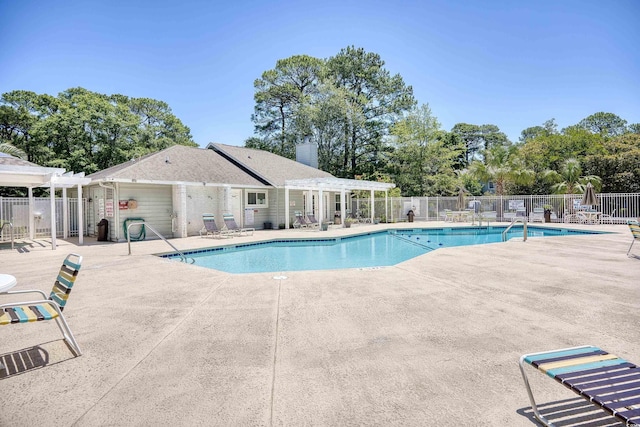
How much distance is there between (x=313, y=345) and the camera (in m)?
3.48

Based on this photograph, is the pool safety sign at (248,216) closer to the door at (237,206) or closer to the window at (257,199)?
the door at (237,206)

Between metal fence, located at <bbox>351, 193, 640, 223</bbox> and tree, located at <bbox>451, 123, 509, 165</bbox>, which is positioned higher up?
tree, located at <bbox>451, 123, 509, 165</bbox>

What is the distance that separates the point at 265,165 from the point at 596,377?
20079 millimetres

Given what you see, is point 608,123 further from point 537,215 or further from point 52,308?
point 52,308

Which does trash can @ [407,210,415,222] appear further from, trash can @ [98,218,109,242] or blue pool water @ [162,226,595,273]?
trash can @ [98,218,109,242]

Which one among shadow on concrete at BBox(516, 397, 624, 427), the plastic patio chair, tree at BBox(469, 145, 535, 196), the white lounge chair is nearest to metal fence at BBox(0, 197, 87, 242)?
shadow on concrete at BBox(516, 397, 624, 427)

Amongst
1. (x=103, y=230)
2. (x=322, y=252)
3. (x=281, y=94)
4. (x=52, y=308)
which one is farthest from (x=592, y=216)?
(x=281, y=94)

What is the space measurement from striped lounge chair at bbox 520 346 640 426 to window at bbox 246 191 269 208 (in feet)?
56.0

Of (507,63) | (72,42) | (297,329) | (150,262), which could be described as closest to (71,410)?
(297,329)

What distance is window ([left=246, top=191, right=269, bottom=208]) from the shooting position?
1848 cm

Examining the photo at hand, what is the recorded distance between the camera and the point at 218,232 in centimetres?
1488

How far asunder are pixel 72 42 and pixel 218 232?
9.97 meters

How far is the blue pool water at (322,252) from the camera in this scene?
33.5ft

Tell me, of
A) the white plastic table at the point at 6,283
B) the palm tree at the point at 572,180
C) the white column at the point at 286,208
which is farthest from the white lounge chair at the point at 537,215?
the white plastic table at the point at 6,283
